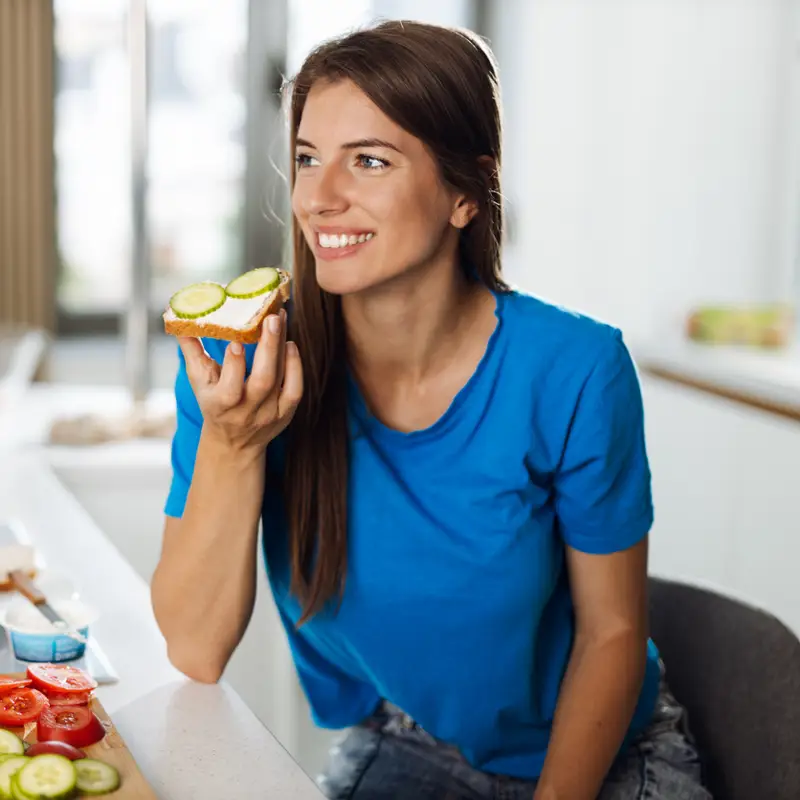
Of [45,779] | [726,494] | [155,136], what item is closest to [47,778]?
[45,779]

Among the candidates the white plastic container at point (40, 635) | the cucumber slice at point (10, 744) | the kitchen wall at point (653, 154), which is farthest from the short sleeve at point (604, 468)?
the kitchen wall at point (653, 154)

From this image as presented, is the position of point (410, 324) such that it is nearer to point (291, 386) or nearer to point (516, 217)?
point (291, 386)

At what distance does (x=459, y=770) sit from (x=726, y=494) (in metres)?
1.51

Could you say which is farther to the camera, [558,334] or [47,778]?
[558,334]

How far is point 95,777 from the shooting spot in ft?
2.54

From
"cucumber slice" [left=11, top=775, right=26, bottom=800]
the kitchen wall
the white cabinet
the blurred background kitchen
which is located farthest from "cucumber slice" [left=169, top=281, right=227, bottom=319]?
the kitchen wall

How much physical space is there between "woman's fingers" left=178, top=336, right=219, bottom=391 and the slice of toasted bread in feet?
0.06

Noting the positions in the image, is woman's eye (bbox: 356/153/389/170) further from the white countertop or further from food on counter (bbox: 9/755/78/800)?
the white countertop

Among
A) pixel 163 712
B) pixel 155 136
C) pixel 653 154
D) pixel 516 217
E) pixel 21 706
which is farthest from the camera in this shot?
pixel 155 136

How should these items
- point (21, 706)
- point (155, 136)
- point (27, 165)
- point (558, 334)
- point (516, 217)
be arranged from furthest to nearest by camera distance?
point (155, 136) < point (27, 165) < point (516, 217) < point (558, 334) < point (21, 706)

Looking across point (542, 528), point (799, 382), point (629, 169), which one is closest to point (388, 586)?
point (542, 528)

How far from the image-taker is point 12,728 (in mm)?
843

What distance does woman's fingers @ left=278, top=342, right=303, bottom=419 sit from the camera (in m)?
1.05

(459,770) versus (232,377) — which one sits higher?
(232,377)
